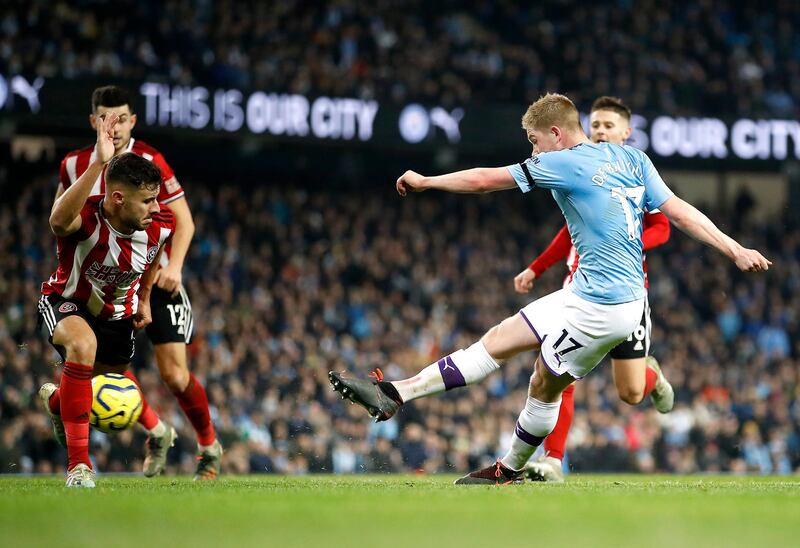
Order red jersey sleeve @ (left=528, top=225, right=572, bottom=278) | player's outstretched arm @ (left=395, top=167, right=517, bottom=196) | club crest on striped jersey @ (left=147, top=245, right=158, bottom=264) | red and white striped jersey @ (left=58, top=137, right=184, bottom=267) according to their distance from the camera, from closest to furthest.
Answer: player's outstretched arm @ (left=395, top=167, right=517, bottom=196) → club crest on striped jersey @ (left=147, top=245, right=158, bottom=264) → red and white striped jersey @ (left=58, top=137, right=184, bottom=267) → red jersey sleeve @ (left=528, top=225, right=572, bottom=278)

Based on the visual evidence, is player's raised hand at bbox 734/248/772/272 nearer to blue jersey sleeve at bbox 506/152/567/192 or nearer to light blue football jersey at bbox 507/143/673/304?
light blue football jersey at bbox 507/143/673/304

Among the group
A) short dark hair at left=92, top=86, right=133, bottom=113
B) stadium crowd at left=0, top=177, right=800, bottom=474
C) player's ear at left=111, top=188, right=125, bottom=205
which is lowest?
stadium crowd at left=0, top=177, right=800, bottom=474

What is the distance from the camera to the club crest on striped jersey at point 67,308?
674 cm

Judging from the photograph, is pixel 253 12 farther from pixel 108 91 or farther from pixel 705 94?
pixel 108 91

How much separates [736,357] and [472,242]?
5221 millimetres

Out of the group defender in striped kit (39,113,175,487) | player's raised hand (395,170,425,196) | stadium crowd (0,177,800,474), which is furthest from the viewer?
stadium crowd (0,177,800,474)

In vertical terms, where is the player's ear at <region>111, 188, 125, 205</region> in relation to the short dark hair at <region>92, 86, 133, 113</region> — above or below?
below

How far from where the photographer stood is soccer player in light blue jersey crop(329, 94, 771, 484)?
20.8ft

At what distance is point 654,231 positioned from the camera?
780 centimetres

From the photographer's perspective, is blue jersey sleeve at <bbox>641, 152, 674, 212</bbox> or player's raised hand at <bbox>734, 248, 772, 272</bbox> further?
blue jersey sleeve at <bbox>641, 152, 674, 212</bbox>

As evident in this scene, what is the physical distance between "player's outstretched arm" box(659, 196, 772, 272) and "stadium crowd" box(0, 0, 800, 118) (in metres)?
13.2

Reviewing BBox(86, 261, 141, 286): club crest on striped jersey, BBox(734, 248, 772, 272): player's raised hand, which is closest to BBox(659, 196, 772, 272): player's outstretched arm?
BBox(734, 248, 772, 272): player's raised hand

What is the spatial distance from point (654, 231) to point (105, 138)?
3.61 meters

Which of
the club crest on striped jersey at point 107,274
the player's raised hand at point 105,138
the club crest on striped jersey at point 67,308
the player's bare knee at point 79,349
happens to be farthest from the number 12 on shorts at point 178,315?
the player's raised hand at point 105,138
